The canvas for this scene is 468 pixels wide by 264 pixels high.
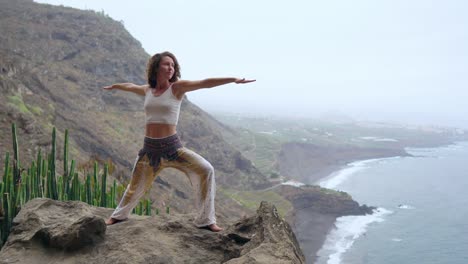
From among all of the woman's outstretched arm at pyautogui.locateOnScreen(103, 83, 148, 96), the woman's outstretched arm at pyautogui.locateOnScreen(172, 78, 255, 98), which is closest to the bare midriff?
the woman's outstretched arm at pyautogui.locateOnScreen(172, 78, 255, 98)

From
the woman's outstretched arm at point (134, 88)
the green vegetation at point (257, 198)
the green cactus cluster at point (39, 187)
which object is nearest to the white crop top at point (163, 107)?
the woman's outstretched arm at point (134, 88)

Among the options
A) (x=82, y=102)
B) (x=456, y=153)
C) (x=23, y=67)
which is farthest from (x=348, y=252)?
(x=456, y=153)

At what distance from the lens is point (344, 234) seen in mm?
41375

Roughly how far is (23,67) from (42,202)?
91.9ft

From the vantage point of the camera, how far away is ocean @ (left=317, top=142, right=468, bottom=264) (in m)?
35.8

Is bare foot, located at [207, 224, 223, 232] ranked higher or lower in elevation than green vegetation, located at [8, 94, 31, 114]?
lower

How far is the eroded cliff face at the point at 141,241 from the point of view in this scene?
500 centimetres

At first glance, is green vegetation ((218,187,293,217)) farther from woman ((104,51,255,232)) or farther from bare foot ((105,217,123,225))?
woman ((104,51,255,232))

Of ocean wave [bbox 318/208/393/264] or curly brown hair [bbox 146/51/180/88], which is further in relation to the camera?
ocean wave [bbox 318/208/393/264]

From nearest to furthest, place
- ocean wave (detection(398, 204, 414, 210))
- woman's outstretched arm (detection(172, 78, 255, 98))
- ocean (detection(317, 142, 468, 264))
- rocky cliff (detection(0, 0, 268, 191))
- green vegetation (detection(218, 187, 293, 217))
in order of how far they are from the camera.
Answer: woman's outstretched arm (detection(172, 78, 255, 98))
rocky cliff (detection(0, 0, 268, 191))
ocean (detection(317, 142, 468, 264))
green vegetation (detection(218, 187, 293, 217))
ocean wave (detection(398, 204, 414, 210))

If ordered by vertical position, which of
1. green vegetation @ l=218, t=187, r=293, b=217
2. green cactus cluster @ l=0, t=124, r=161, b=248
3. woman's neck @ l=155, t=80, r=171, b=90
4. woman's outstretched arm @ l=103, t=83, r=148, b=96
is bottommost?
green vegetation @ l=218, t=187, r=293, b=217

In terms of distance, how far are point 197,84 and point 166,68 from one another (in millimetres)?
519

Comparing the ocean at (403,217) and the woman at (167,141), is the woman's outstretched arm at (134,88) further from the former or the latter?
the ocean at (403,217)

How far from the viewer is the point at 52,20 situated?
49.4 meters
